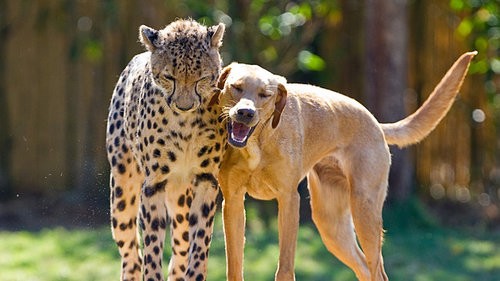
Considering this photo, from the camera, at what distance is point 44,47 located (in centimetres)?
1253

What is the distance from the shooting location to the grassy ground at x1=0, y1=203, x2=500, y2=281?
29.1 feet

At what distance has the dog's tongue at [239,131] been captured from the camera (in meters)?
5.60

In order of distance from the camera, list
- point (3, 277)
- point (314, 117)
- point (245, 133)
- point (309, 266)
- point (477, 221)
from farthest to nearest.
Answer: point (477, 221)
point (309, 266)
point (3, 277)
point (314, 117)
point (245, 133)

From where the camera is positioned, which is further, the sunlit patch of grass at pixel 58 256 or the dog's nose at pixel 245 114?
the sunlit patch of grass at pixel 58 256

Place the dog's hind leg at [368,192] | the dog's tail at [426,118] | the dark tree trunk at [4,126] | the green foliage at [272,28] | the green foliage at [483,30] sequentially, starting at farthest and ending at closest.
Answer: the dark tree trunk at [4,126]
the green foliage at [483,30]
the green foliage at [272,28]
the dog's tail at [426,118]
the dog's hind leg at [368,192]

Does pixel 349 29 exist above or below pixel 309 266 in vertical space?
above

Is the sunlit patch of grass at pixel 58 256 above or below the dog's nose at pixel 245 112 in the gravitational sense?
below

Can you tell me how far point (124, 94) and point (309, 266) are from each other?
9.93 feet

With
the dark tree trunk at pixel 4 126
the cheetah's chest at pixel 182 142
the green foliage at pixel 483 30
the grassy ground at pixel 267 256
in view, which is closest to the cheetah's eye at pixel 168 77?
the cheetah's chest at pixel 182 142

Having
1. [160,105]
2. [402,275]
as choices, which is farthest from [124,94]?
[402,275]

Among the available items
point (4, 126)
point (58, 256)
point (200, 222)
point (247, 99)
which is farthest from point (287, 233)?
point (4, 126)

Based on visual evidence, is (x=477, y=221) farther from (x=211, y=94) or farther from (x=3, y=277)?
(x=211, y=94)

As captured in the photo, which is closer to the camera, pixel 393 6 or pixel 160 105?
pixel 160 105

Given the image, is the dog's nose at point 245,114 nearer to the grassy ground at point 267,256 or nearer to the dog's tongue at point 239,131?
the dog's tongue at point 239,131
